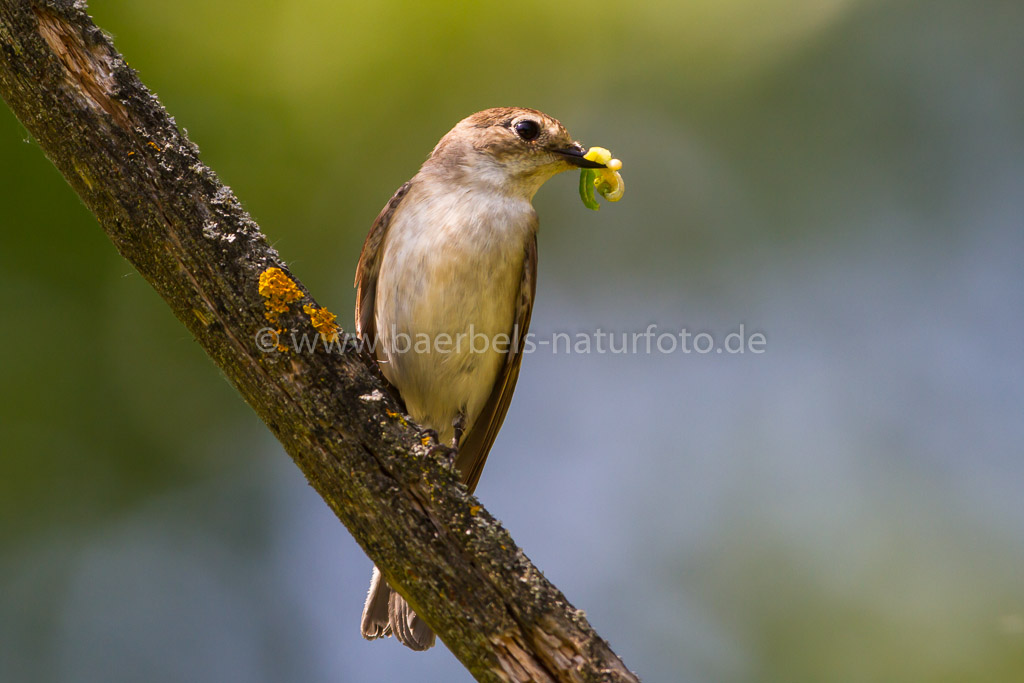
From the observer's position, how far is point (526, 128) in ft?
16.9

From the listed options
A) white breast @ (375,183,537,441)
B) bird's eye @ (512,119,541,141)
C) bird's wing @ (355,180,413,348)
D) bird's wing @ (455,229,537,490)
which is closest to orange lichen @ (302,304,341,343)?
white breast @ (375,183,537,441)

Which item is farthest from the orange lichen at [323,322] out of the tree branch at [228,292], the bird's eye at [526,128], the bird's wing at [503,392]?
the bird's eye at [526,128]

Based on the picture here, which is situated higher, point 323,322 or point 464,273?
point 464,273

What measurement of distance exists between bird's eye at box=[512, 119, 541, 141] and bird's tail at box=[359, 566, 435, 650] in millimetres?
2685

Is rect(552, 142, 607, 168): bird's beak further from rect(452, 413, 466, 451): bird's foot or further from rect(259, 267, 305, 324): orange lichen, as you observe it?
rect(259, 267, 305, 324): orange lichen

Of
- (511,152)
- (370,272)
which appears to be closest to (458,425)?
(370,272)

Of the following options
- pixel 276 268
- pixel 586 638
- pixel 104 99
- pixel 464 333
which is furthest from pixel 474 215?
pixel 586 638

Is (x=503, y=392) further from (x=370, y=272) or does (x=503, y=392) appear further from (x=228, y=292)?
(x=228, y=292)

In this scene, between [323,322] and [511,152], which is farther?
[511,152]

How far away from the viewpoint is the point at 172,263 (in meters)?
3.05

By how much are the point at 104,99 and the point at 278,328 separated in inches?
40.7

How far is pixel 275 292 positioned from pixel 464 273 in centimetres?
177

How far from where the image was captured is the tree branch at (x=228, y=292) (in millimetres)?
3000

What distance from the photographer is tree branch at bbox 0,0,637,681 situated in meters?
3.00
